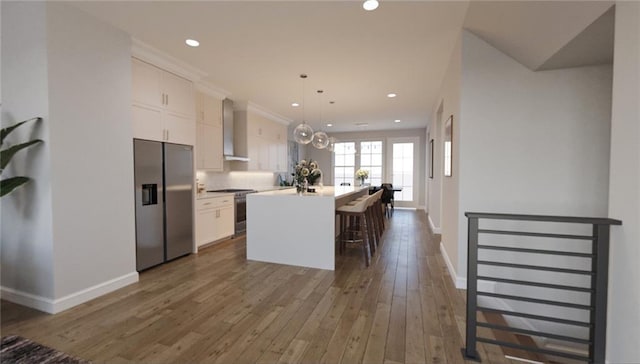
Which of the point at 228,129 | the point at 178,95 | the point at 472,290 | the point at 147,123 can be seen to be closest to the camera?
the point at 472,290

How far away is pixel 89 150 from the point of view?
257 centimetres

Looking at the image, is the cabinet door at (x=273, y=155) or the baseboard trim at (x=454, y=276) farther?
the cabinet door at (x=273, y=155)

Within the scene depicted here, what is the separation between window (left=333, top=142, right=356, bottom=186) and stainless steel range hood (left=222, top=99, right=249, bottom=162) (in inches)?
191

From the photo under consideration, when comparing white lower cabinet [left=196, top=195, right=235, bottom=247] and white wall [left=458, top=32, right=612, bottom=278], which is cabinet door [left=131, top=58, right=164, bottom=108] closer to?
white lower cabinet [left=196, top=195, right=235, bottom=247]

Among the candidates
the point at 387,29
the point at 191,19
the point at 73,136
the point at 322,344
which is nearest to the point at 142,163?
the point at 73,136

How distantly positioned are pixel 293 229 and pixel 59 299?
7.44 feet

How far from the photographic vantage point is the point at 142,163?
126 inches

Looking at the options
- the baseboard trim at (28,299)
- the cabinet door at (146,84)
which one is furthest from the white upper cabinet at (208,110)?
the baseboard trim at (28,299)

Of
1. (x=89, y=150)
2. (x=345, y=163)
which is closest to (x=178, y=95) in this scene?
(x=89, y=150)

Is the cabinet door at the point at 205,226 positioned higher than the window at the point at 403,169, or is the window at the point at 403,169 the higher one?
the window at the point at 403,169

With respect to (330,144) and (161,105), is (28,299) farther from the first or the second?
(330,144)

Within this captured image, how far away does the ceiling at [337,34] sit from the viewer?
7.18ft

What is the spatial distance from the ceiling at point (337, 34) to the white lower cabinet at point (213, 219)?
194 cm

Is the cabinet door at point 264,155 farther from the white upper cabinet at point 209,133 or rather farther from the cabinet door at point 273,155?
the white upper cabinet at point 209,133
